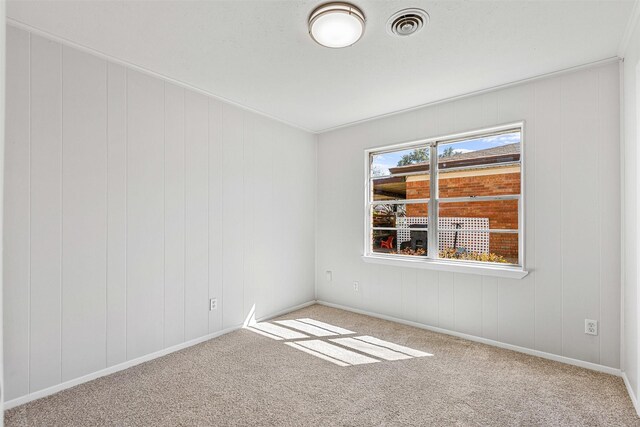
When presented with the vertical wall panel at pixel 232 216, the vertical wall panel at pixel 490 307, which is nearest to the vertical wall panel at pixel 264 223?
the vertical wall panel at pixel 232 216

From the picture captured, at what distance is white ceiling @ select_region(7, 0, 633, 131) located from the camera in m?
2.06

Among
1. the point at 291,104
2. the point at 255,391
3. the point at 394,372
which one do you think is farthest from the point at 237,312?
the point at 291,104

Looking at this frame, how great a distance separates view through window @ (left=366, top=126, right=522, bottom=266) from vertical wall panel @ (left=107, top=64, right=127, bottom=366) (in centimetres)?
267

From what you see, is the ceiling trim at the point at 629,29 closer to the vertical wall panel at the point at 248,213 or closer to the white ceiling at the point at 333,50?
the white ceiling at the point at 333,50

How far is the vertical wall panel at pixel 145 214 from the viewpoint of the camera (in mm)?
2762

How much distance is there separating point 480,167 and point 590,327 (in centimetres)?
163

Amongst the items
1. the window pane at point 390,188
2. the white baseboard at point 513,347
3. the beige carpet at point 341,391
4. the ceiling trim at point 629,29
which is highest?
the ceiling trim at point 629,29

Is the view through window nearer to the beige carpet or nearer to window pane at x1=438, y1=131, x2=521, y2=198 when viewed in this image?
window pane at x1=438, y1=131, x2=521, y2=198

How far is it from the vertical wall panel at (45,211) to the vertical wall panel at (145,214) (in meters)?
0.47

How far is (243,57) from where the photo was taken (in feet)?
8.56

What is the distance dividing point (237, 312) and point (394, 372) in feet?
5.80

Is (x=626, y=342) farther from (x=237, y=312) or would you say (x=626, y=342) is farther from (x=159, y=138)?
(x=159, y=138)

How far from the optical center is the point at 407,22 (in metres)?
2.17

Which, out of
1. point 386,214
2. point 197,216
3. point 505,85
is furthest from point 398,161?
point 197,216
